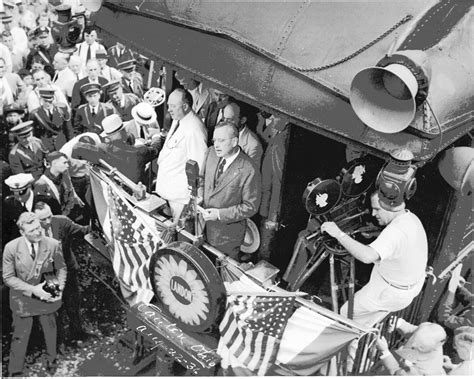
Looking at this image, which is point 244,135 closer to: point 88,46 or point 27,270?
point 88,46

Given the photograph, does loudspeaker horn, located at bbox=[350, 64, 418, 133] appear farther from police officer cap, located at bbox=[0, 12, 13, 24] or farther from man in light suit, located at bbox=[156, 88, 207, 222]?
police officer cap, located at bbox=[0, 12, 13, 24]

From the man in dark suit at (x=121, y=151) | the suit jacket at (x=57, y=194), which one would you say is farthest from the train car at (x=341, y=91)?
the suit jacket at (x=57, y=194)

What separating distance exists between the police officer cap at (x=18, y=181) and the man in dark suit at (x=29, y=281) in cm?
18

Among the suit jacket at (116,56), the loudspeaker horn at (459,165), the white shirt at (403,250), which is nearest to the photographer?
the loudspeaker horn at (459,165)

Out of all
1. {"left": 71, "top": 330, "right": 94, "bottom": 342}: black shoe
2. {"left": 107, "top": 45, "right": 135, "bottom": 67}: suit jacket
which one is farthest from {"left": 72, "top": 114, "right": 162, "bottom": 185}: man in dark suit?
{"left": 71, "top": 330, "right": 94, "bottom": 342}: black shoe

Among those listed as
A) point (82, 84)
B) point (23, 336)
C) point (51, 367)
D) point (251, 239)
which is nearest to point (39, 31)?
point (82, 84)

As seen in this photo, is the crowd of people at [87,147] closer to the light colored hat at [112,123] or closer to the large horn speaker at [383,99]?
the light colored hat at [112,123]

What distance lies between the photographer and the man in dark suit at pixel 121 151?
12.2ft

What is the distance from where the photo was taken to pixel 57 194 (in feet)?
12.5

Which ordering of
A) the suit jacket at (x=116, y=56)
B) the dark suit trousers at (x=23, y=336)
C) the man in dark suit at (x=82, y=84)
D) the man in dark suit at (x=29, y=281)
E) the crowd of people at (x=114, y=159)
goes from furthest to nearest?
the dark suit trousers at (x=23, y=336) < the man in dark suit at (x=29, y=281) < the man in dark suit at (x=82, y=84) < the suit jacket at (x=116, y=56) < the crowd of people at (x=114, y=159)

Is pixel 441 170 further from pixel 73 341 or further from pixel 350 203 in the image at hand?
pixel 73 341

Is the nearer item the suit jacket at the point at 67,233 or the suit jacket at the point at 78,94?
the suit jacket at the point at 78,94

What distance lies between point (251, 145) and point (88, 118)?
3.34ft

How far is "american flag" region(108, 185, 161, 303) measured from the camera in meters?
3.93
